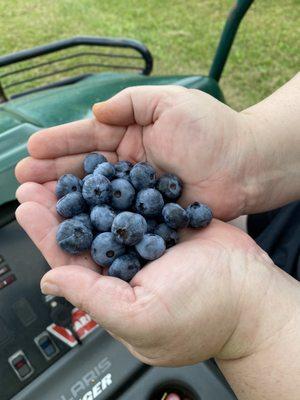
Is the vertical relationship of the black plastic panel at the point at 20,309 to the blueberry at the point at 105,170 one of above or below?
below

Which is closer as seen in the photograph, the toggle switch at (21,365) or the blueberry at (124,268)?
the blueberry at (124,268)

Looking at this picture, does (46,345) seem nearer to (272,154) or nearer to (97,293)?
(97,293)

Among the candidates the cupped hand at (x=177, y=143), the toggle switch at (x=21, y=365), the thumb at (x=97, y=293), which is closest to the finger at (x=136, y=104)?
the cupped hand at (x=177, y=143)

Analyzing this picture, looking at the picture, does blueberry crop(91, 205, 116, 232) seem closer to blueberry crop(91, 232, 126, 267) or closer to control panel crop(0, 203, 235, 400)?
blueberry crop(91, 232, 126, 267)

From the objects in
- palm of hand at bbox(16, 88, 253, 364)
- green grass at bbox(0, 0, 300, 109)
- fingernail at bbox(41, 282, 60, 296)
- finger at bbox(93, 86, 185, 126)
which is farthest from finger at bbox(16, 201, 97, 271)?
green grass at bbox(0, 0, 300, 109)

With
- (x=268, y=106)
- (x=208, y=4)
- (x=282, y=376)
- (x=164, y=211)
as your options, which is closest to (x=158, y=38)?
(x=208, y=4)

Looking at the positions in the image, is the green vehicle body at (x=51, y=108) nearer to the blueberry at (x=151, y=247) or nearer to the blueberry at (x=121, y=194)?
the blueberry at (x=121, y=194)
